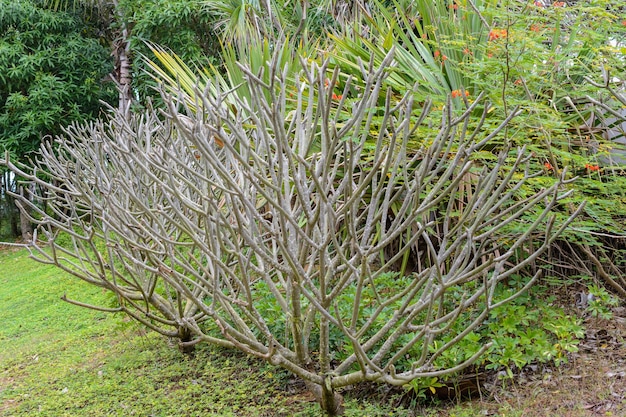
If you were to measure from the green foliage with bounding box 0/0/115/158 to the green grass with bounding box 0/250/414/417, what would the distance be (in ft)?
19.2

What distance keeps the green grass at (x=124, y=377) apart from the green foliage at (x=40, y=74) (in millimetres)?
5859

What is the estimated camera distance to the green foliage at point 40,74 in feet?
37.4

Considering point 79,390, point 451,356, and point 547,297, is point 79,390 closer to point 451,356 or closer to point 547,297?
point 451,356

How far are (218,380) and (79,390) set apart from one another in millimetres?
1083

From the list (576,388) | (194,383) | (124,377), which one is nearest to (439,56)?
(576,388)

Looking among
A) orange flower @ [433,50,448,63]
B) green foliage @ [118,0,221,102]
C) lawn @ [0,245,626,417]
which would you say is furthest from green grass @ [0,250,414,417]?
green foliage @ [118,0,221,102]

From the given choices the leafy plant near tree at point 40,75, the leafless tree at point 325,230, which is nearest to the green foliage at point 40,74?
the leafy plant near tree at point 40,75

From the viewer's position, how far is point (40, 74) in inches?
456

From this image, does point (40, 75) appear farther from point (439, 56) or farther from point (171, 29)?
point (439, 56)

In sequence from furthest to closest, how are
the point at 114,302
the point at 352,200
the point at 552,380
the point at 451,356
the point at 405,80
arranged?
the point at 405,80, the point at 114,302, the point at 552,380, the point at 451,356, the point at 352,200

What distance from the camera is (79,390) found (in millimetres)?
4359

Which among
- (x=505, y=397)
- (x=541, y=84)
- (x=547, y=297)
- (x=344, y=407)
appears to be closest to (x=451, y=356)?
(x=505, y=397)

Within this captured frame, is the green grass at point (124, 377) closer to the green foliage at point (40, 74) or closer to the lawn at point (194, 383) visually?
the lawn at point (194, 383)

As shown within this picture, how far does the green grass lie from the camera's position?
3697 mm
